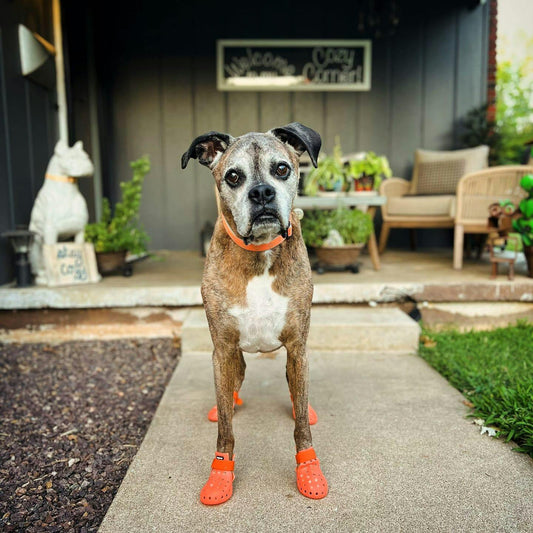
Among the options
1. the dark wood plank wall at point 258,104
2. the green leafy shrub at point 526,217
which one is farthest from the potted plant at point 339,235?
the dark wood plank wall at point 258,104

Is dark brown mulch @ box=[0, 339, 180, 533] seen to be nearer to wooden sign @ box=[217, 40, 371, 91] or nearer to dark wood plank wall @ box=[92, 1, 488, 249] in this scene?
dark wood plank wall @ box=[92, 1, 488, 249]

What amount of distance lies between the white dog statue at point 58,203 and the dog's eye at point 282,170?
2.19 meters

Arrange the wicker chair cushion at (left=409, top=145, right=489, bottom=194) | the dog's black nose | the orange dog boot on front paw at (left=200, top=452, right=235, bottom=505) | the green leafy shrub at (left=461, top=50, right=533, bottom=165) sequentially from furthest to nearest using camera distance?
the green leafy shrub at (left=461, top=50, right=533, bottom=165) → the wicker chair cushion at (left=409, top=145, right=489, bottom=194) → the orange dog boot on front paw at (left=200, top=452, right=235, bottom=505) → the dog's black nose

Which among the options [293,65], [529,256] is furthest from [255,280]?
[293,65]

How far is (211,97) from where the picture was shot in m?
5.09

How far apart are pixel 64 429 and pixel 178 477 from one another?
2.42ft

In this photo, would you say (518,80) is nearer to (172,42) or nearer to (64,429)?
(172,42)

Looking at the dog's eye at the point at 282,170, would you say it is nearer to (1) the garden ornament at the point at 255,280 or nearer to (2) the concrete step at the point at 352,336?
(1) the garden ornament at the point at 255,280

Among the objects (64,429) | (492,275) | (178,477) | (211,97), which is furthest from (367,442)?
(211,97)

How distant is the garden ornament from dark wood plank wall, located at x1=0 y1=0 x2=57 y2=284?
2.26m

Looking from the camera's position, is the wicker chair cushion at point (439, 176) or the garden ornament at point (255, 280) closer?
the garden ornament at point (255, 280)

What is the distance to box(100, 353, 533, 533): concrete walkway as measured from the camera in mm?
1335

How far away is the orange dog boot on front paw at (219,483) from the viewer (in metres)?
1.42

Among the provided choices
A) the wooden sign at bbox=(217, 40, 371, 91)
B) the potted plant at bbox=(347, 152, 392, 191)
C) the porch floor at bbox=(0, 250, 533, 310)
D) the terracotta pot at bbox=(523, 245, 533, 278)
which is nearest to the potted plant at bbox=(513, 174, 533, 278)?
the terracotta pot at bbox=(523, 245, 533, 278)
